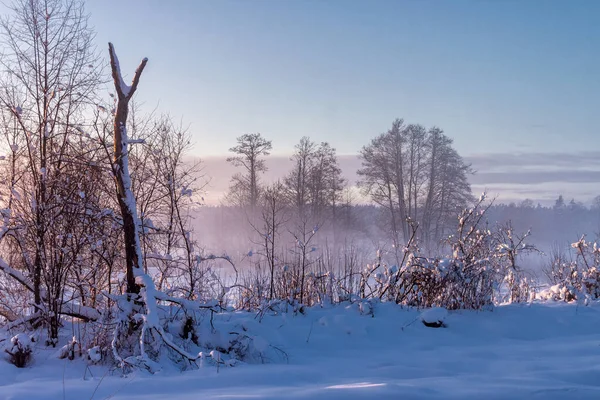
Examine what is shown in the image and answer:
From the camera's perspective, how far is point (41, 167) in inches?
249

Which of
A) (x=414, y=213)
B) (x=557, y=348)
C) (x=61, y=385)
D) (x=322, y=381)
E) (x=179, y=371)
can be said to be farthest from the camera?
(x=414, y=213)

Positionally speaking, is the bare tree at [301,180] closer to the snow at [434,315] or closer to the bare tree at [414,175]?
the bare tree at [414,175]

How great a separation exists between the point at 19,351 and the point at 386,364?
3.89m

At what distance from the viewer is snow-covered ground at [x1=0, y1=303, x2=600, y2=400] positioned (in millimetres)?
3582

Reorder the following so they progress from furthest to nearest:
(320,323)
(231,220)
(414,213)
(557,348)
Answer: (231,220) → (414,213) → (320,323) → (557,348)

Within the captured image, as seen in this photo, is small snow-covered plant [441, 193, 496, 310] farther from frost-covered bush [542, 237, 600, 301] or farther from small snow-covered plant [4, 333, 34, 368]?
small snow-covered plant [4, 333, 34, 368]

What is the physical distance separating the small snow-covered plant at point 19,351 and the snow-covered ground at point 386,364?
10 cm

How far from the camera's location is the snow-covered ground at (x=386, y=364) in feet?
11.8

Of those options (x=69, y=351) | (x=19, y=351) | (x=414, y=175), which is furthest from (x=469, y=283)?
(x=414, y=175)

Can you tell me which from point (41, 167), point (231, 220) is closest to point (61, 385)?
point (41, 167)

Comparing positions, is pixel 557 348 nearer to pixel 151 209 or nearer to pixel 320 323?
pixel 320 323

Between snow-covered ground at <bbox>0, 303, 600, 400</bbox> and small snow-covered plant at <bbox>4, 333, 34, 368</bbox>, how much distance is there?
0.10 m

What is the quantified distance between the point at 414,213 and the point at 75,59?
26.3 m

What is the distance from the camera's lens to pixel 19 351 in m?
4.97
